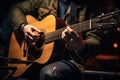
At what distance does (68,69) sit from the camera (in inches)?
104

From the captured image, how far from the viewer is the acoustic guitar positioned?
2.43 metres

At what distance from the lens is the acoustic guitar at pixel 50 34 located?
2.43 meters

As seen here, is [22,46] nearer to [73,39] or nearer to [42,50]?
[42,50]

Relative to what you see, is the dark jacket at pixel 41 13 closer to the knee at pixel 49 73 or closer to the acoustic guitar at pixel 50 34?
the acoustic guitar at pixel 50 34

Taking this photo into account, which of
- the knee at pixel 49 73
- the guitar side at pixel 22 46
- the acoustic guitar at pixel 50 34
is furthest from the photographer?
the guitar side at pixel 22 46

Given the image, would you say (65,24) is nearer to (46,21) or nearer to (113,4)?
(46,21)

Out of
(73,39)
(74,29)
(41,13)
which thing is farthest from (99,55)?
(73,39)

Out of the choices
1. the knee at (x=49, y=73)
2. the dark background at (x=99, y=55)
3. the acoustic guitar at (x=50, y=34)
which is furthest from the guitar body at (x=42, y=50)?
the dark background at (x=99, y=55)

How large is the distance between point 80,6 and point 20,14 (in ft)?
2.60

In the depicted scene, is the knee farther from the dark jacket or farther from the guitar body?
the dark jacket

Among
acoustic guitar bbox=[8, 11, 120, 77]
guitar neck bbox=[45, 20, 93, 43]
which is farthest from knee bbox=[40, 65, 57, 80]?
guitar neck bbox=[45, 20, 93, 43]

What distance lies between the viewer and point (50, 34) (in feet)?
9.39

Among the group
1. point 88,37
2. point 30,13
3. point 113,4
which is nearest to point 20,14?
point 30,13

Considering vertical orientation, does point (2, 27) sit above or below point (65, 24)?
below
